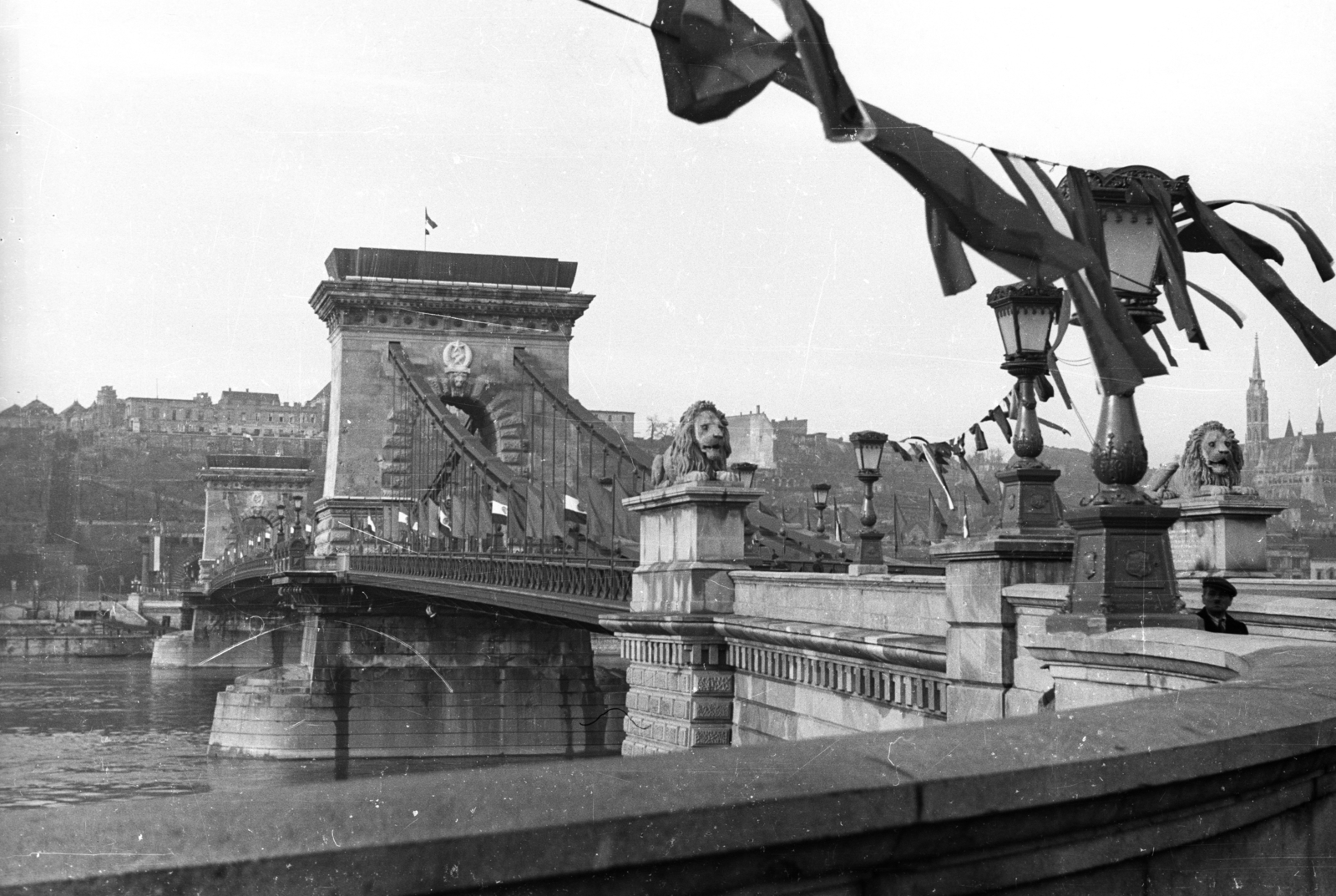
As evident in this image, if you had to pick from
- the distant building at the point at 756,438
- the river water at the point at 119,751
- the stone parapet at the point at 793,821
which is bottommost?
the river water at the point at 119,751

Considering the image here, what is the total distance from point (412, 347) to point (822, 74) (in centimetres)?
5382

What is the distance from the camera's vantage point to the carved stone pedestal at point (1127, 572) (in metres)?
7.89

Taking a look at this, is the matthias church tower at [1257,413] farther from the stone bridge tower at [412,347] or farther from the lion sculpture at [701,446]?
the stone bridge tower at [412,347]

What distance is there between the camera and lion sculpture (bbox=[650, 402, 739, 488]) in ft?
56.3

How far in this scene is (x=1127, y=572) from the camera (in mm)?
8008

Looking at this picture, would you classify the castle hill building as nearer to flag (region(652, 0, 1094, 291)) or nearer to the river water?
the river water

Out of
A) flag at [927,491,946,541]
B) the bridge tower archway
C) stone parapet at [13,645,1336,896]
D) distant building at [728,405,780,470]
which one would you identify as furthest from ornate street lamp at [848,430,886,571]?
the bridge tower archway

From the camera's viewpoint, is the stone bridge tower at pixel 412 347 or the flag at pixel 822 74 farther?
the stone bridge tower at pixel 412 347

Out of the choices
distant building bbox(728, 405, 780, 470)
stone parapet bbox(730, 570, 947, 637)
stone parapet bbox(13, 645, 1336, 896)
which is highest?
distant building bbox(728, 405, 780, 470)

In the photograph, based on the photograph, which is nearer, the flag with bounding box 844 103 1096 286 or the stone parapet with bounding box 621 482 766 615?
the flag with bounding box 844 103 1096 286

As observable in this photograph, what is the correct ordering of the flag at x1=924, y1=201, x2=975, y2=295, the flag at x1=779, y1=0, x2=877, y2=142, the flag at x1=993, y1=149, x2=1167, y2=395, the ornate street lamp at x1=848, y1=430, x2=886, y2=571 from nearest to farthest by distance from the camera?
the flag at x1=779, y1=0, x2=877, y2=142, the flag at x1=924, y1=201, x2=975, y2=295, the flag at x1=993, y1=149, x2=1167, y2=395, the ornate street lamp at x1=848, y1=430, x2=886, y2=571

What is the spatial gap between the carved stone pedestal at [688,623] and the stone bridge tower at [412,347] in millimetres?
37336

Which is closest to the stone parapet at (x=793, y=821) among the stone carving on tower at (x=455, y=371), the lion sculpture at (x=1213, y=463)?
the lion sculpture at (x=1213, y=463)

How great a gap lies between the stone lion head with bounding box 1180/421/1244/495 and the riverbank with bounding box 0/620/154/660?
3032 inches
